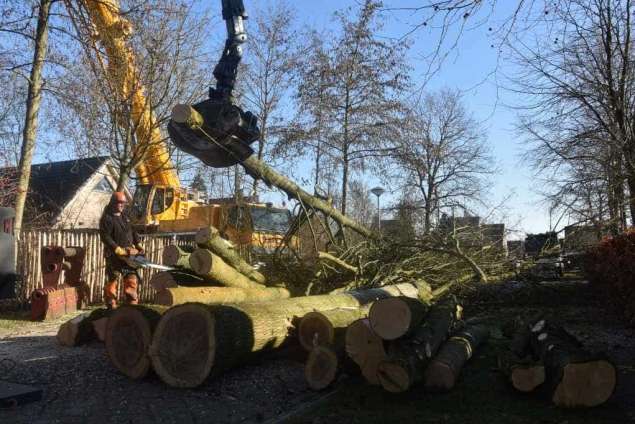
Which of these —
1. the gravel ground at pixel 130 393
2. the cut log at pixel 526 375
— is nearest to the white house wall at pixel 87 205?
the gravel ground at pixel 130 393

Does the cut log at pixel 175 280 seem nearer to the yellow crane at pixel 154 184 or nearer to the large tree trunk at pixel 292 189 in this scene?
the large tree trunk at pixel 292 189

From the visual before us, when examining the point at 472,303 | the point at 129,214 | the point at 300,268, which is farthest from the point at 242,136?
the point at 129,214

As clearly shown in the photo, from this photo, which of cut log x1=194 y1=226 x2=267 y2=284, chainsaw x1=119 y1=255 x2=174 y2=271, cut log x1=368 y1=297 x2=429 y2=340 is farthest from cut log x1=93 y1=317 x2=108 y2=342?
cut log x1=368 y1=297 x2=429 y2=340

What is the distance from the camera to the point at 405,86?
19844 mm

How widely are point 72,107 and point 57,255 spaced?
14.8 feet

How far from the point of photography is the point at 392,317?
504 centimetres

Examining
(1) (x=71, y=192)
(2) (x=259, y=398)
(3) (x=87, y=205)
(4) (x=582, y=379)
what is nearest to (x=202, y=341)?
(2) (x=259, y=398)

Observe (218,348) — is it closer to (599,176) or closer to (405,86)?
(599,176)

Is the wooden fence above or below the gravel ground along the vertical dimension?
above

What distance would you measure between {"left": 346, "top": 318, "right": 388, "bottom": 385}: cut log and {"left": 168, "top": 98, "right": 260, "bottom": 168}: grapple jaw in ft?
11.6

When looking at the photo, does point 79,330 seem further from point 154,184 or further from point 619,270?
point 154,184

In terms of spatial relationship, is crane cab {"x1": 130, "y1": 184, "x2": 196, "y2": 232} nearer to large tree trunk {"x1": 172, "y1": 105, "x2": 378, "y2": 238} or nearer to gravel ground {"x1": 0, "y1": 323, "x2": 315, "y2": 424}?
large tree trunk {"x1": 172, "y1": 105, "x2": 378, "y2": 238}

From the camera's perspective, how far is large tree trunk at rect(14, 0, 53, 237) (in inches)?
461

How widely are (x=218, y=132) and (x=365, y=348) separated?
12.4 ft
